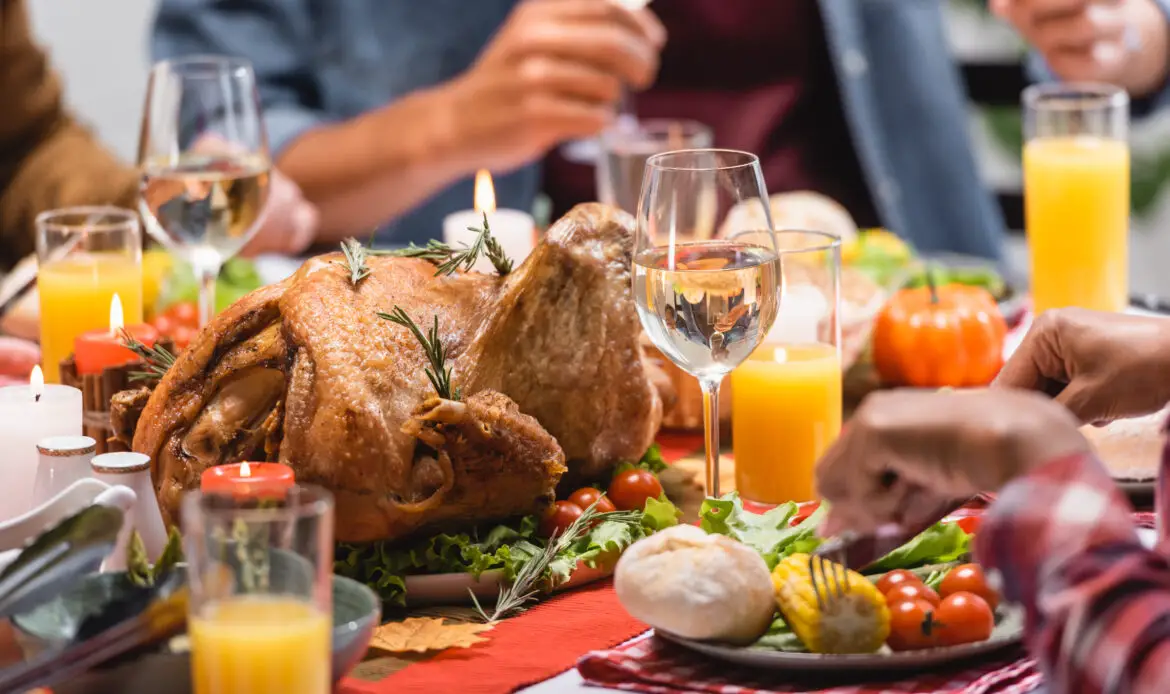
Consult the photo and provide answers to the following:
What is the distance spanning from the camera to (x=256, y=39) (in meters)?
3.95

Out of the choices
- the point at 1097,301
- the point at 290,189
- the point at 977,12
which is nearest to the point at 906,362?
the point at 1097,301

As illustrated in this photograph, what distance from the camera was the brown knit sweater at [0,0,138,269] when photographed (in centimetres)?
371

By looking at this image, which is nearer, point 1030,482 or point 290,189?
point 1030,482

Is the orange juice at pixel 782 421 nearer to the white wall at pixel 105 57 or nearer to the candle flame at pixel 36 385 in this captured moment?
the candle flame at pixel 36 385

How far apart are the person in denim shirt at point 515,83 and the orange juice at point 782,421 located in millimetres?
1377

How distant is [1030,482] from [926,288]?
1.53 meters

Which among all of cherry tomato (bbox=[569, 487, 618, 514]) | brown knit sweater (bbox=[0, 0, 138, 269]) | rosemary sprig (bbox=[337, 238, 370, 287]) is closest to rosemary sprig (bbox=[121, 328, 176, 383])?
rosemary sprig (bbox=[337, 238, 370, 287])

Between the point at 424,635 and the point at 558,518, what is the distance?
0.25 metres

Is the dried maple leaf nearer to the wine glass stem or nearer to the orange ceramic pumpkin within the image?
the wine glass stem

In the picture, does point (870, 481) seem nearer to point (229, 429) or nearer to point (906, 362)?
point (229, 429)

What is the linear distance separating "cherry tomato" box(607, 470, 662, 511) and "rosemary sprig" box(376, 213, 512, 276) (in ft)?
0.98

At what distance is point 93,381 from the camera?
181cm

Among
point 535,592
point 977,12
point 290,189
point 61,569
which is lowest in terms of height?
point 535,592

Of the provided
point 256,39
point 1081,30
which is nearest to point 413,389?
point 1081,30
